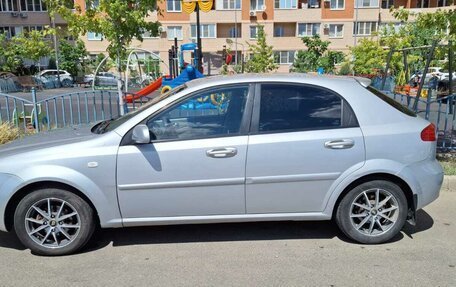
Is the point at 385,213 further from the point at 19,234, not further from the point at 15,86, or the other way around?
the point at 15,86

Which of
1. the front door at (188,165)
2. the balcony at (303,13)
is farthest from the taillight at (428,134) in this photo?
the balcony at (303,13)

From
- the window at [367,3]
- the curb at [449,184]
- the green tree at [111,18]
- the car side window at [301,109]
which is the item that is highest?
the window at [367,3]

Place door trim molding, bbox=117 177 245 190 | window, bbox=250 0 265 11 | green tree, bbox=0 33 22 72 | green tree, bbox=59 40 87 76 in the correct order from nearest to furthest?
door trim molding, bbox=117 177 245 190 → green tree, bbox=0 33 22 72 → green tree, bbox=59 40 87 76 → window, bbox=250 0 265 11

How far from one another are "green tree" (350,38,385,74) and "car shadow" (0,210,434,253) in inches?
854

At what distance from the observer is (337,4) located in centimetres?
4250

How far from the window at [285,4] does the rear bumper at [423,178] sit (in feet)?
136

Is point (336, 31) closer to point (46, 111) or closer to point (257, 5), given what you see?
A: point (257, 5)

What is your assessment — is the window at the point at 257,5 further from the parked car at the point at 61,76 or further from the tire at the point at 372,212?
the tire at the point at 372,212

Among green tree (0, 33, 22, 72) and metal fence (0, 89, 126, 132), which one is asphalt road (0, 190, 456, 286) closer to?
metal fence (0, 89, 126, 132)

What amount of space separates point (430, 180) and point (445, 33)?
16.5 feet

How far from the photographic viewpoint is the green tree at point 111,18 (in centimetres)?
721

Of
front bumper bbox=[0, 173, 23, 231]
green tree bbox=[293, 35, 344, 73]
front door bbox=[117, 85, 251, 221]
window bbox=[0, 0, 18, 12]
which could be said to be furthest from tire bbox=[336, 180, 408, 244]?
window bbox=[0, 0, 18, 12]

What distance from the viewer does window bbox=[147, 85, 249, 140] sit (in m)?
3.65

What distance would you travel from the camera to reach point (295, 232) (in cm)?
418
